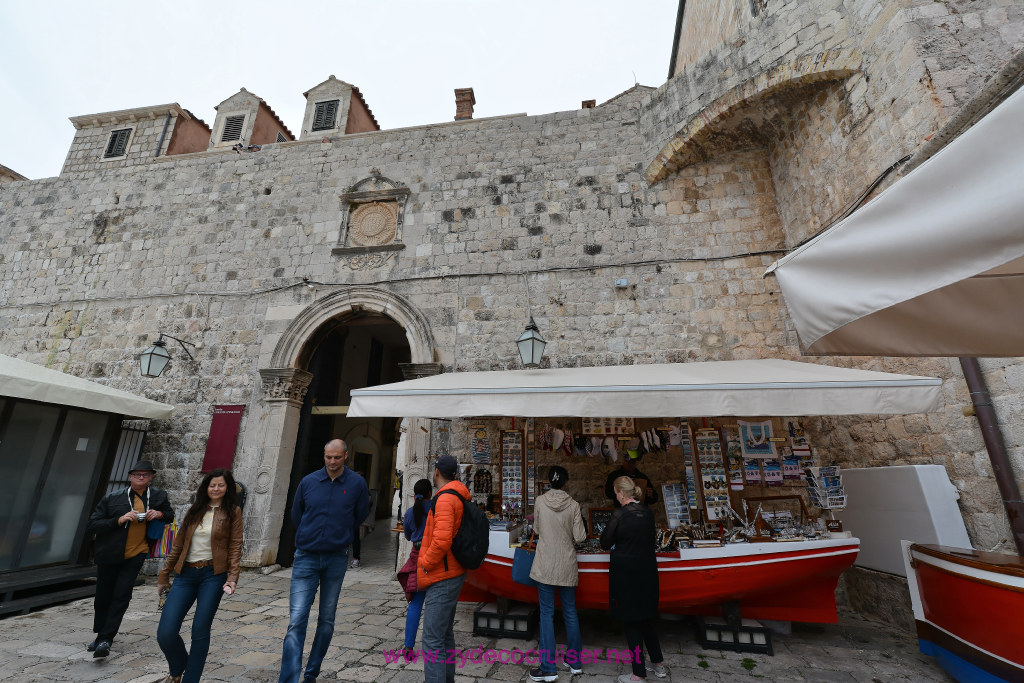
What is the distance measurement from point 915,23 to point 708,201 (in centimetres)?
284

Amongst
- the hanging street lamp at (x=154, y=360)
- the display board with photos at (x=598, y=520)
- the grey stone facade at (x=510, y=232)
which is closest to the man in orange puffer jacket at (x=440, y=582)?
the display board with photos at (x=598, y=520)

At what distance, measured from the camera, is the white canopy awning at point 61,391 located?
4.90 metres

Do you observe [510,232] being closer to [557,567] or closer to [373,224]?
[373,224]

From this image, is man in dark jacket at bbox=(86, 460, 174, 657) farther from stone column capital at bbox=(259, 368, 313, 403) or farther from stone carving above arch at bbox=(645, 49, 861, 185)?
stone carving above arch at bbox=(645, 49, 861, 185)

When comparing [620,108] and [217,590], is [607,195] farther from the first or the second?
[217,590]

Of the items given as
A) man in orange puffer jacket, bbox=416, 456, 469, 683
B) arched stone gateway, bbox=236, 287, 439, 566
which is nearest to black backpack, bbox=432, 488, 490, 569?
man in orange puffer jacket, bbox=416, 456, 469, 683

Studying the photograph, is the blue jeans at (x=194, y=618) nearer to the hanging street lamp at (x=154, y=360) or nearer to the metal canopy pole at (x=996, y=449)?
Answer: the hanging street lamp at (x=154, y=360)

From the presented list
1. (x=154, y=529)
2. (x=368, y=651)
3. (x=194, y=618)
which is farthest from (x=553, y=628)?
(x=154, y=529)

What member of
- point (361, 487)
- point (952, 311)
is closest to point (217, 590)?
point (361, 487)

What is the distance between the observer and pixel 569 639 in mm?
3391

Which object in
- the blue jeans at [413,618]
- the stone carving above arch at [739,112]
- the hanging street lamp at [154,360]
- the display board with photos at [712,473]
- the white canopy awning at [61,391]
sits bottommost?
the blue jeans at [413,618]

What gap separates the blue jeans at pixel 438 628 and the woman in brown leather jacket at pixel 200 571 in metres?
1.28

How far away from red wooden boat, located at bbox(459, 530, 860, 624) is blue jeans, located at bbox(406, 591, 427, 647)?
75cm

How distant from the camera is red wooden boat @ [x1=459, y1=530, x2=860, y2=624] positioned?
11.9 ft
